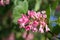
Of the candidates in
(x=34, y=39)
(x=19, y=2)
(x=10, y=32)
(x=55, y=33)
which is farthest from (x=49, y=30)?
(x=10, y=32)

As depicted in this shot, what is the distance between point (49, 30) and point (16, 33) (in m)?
0.67

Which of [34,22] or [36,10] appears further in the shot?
[36,10]

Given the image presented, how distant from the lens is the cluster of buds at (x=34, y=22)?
50.7 inches

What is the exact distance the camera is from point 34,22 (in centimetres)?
128

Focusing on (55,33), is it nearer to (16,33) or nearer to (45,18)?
(45,18)

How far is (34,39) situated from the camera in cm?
197

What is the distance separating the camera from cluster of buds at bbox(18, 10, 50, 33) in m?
1.29

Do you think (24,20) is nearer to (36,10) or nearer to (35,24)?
(35,24)

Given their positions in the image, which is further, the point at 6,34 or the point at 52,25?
the point at 6,34

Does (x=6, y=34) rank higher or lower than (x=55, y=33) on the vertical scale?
lower

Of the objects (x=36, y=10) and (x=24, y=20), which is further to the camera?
(x=36, y=10)

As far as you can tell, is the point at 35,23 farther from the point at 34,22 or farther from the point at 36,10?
the point at 36,10

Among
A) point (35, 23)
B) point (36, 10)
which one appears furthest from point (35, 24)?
point (36, 10)

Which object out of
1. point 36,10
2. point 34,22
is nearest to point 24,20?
point 34,22
